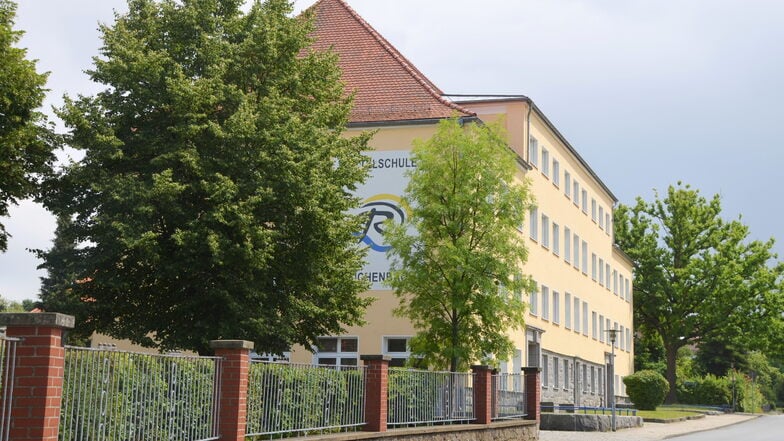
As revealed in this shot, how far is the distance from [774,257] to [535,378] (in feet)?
157

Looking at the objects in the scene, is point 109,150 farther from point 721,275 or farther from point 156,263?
point 721,275

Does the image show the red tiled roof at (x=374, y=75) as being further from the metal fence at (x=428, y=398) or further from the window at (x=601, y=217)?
the window at (x=601, y=217)

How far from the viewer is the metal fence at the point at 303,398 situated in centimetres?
1402

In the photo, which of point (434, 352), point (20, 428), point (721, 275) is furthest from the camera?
point (721, 275)

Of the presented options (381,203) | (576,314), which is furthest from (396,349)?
(576,314)

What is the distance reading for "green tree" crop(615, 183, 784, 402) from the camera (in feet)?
216

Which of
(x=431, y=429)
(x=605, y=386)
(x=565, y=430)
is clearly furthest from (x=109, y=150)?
(x=605, y=386)

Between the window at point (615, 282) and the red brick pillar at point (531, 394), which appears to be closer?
the red brick pillar at point (531, 394)

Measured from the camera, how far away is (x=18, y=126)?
2466 centimetres

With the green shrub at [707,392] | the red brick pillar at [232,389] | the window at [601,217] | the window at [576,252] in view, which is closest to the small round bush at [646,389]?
the window at [576,252]

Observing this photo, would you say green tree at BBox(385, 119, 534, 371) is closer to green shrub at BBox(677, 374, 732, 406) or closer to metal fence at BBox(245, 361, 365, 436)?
metal fence at BBox(245, 361, 365, 436)

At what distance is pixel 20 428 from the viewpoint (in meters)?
8.80

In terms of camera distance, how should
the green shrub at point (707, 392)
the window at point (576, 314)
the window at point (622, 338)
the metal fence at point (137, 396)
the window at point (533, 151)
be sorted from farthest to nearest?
the green shrub at point (707, 392), the window at point (622, 338), the window at point (576, 314), the window at point (533, 151), the metal fence at point (137, 396)

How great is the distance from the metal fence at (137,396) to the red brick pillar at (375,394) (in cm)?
449
